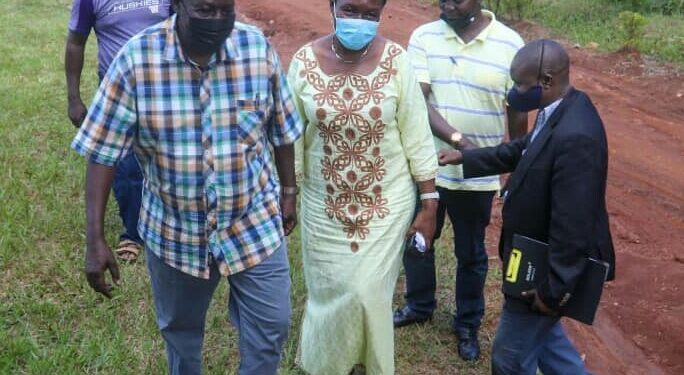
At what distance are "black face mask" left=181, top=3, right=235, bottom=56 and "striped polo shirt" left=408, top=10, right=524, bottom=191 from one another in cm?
134

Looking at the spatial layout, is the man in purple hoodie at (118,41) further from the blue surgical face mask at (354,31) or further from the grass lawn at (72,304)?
the blue surgical face mask at (354,31)

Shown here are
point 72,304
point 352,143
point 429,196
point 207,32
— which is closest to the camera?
point 207,32

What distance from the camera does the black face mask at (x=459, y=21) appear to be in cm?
356

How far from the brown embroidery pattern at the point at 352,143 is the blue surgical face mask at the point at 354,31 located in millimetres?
119

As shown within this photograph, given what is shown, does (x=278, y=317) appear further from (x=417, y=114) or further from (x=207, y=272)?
(x=417, y=114)

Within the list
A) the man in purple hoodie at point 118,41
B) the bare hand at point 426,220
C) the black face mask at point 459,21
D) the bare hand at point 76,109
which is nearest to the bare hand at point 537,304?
the bare hand at point 426,220

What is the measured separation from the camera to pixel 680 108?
8617 mm

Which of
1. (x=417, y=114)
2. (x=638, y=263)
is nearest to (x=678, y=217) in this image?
(x=638, y=263)

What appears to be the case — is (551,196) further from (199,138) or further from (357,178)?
(199,138)

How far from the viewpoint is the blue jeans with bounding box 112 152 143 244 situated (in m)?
4.50

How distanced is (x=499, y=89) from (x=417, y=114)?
0.60 metres

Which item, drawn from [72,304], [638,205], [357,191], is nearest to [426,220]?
[357,191]

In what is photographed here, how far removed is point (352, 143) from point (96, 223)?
3.32ft

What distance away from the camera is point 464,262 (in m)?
3.87
